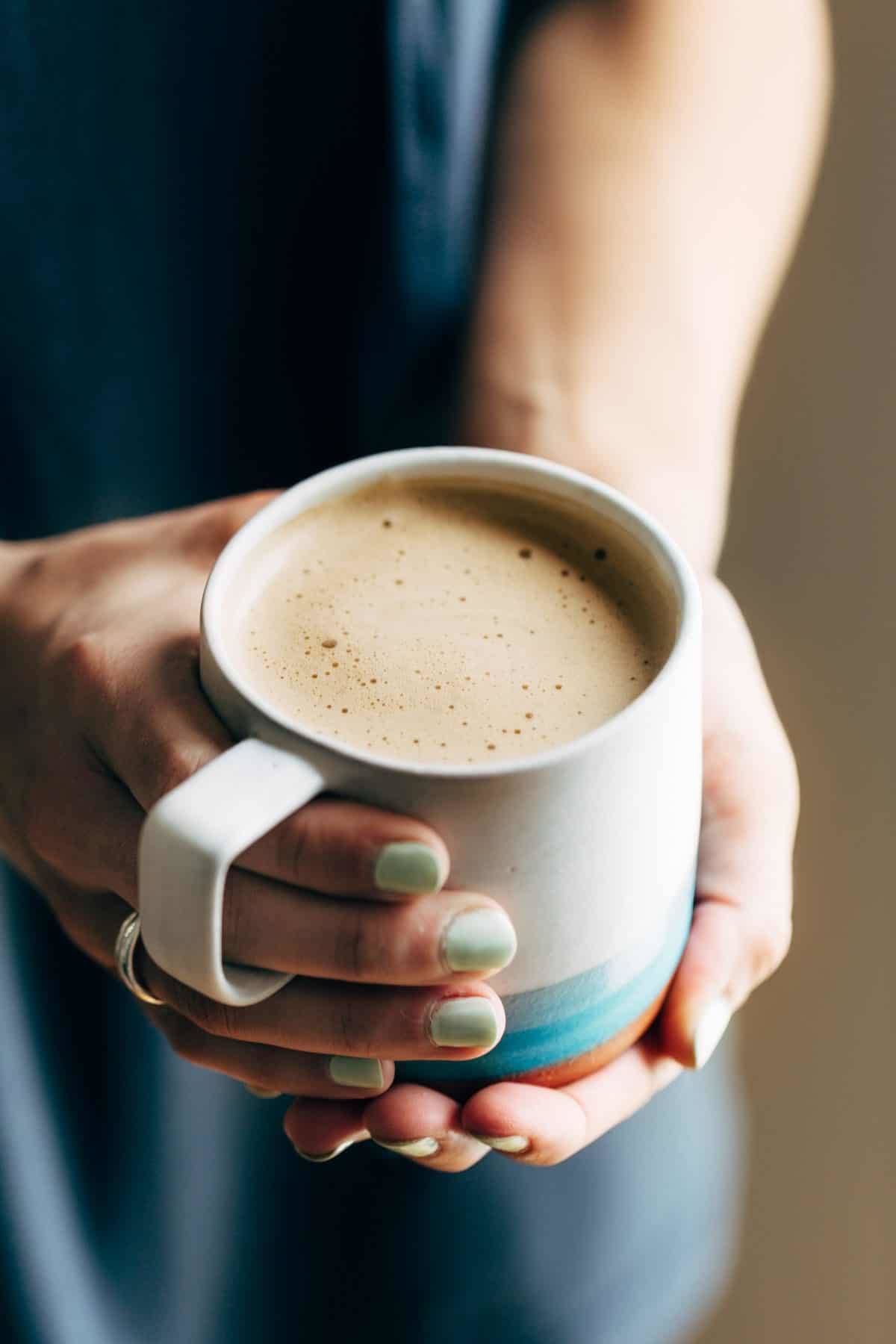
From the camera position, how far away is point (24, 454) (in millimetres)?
876

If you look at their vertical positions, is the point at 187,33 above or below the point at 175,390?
above

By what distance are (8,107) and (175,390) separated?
0.20 meters

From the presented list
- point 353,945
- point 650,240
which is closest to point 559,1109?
point 353,945

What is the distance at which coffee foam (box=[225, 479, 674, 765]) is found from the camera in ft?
1.59

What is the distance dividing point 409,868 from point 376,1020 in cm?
8

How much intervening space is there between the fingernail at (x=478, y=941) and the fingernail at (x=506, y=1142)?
10 cm

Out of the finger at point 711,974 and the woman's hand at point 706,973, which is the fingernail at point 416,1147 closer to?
the woman's hand at point 706,973

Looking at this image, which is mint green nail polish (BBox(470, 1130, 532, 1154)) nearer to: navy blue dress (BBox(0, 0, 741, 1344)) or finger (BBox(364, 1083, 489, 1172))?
finger (BBox(364, 1083, 489, 1172))

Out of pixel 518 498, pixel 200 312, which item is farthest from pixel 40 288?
pixel 518 498

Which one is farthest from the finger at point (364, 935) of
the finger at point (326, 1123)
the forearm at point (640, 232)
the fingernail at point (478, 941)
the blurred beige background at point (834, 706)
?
the blurred beige background at point (834, 706)

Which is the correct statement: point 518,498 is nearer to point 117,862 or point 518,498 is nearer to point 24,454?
point 117,862

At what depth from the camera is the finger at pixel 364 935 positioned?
1.45 feet

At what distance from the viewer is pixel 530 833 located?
43 cm

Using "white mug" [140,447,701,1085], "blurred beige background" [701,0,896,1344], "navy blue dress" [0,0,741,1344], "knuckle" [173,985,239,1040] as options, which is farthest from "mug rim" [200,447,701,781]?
"blurred beige background" [701,0,896,1344]
